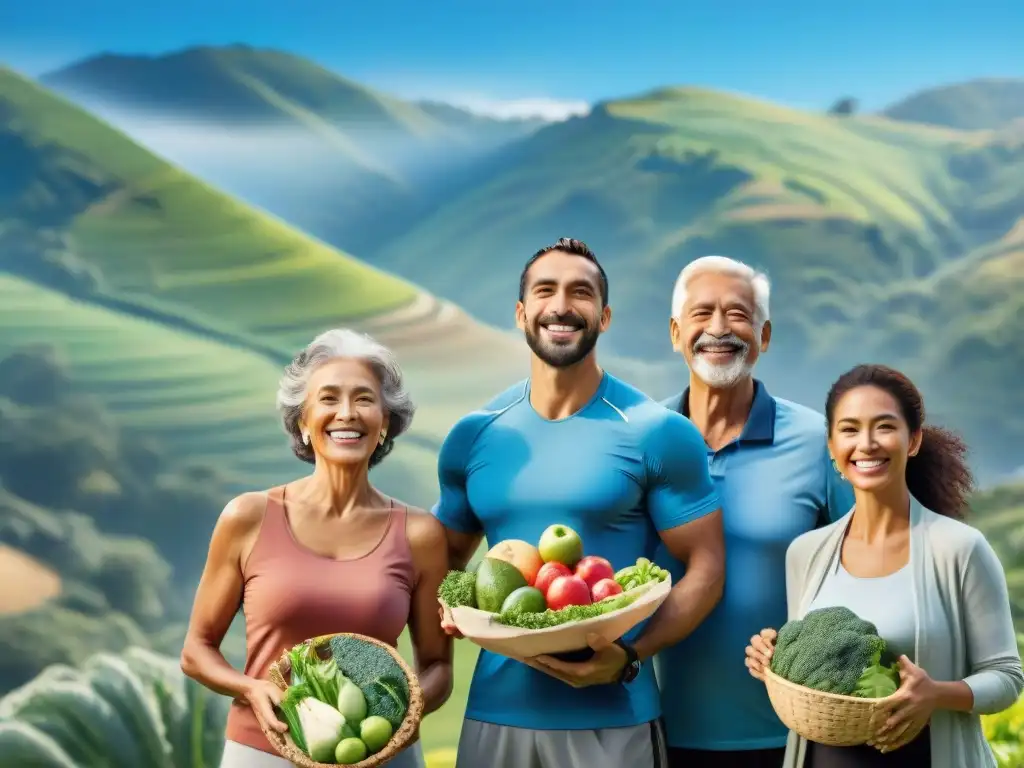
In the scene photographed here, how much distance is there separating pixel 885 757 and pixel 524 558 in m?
0.90

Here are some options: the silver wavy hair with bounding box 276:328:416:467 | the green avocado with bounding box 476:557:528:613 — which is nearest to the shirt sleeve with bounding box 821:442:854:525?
the green avocado with bounding box 476:557:528:613

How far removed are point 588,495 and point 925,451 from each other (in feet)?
2.71

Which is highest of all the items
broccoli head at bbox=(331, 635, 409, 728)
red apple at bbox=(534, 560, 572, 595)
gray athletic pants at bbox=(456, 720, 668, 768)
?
red apple at bbox=(534, 560, 572, 595)

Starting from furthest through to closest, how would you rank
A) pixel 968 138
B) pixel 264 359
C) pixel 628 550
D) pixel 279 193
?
1. pixel 968 138
2. pixel 279 193
3. pixel 264 359
4. pixel 628 550

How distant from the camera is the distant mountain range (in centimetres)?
1198

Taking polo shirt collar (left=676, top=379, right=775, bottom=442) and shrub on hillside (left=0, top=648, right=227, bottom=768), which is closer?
polo shirt collar (left=676, top=379, right=775, bottom=442)

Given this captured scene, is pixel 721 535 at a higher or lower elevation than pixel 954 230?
lower

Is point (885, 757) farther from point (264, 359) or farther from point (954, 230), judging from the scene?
point (954, 230)

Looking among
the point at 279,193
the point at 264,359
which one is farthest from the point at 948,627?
the point at 279,193

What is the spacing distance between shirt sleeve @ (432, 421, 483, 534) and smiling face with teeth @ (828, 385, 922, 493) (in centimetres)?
95

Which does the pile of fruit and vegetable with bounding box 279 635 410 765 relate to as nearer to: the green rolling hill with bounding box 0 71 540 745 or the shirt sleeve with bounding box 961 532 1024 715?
the shirt sleeve with bounding box 961 532 1024 715

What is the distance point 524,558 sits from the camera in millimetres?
3055

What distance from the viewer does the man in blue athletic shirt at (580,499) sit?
10.6 ft

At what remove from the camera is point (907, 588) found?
3.02 metres
